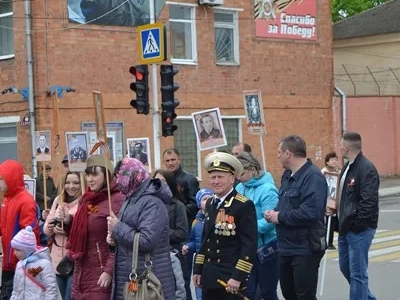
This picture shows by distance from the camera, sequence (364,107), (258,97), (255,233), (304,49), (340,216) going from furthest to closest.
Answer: (364,107)
(304,49)
(258,97)
(340,216)
(255,233)

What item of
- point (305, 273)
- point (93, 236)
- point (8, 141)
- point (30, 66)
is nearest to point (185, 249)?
point (305, 273)

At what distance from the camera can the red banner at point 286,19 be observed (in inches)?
1053

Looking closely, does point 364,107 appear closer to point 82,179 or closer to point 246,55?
point 246,55

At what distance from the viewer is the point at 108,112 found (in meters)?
23.1

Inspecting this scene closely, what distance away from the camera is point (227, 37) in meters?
26.0

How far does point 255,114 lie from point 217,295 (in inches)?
236

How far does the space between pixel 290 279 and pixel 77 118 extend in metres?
15.3

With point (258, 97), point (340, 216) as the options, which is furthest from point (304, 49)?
point (340, 216)

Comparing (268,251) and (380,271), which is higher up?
(268,251)

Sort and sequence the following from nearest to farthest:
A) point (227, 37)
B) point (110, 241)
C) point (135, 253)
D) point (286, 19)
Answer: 1. point (135, 253)
2. point (110, 241)
3. point (227, 37)
4. point (286, 19)

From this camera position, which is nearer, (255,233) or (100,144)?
(255,233)

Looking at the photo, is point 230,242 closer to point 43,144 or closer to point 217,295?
point 217,295

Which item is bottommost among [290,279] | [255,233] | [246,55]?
[290,279]

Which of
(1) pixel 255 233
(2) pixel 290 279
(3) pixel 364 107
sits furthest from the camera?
(3) pixel 364 107
